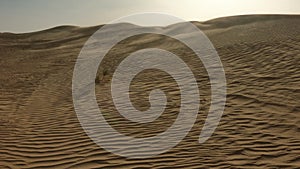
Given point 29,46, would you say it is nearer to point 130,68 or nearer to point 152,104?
point 130,68

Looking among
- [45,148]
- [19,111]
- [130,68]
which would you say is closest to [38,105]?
[19,111]

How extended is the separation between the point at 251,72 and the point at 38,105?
6.01 m

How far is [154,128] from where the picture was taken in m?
6.78

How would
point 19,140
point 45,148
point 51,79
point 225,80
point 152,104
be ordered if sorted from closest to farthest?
point 45,148
point 19,140
point 152,104
point 225,80
point 51,79

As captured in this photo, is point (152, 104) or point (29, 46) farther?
point (29, 46)

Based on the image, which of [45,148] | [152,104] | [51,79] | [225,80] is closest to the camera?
[45,148]

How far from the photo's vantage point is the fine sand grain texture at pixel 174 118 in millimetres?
5473

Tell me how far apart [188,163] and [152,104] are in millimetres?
3079

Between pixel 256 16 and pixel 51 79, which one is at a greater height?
pixel 256 16

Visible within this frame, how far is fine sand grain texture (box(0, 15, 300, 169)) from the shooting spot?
18.0ft

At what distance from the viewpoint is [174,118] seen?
7.30 m

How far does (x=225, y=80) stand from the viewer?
32.6 feet

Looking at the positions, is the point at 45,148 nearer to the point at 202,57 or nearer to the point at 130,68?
the point at 130,68

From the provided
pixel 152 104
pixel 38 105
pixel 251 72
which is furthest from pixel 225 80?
pixel 38 105
